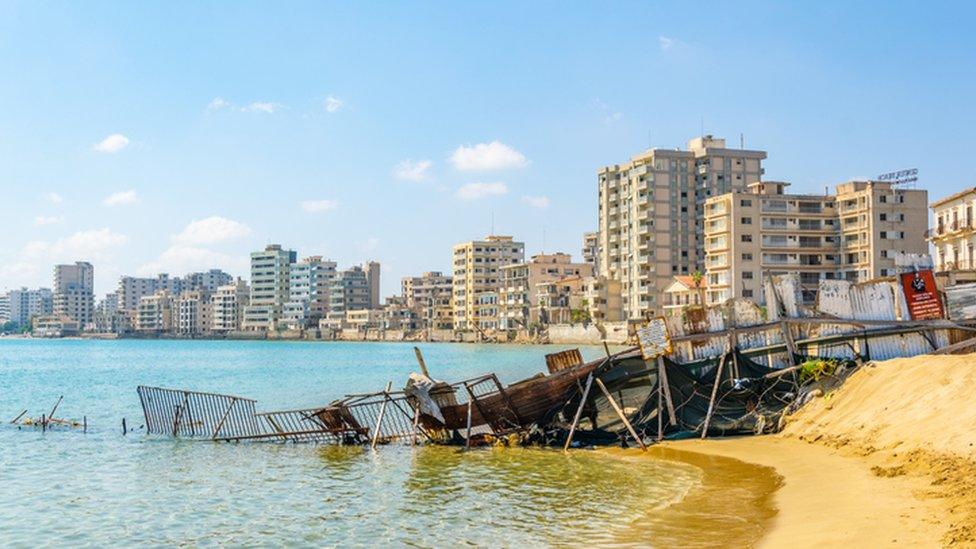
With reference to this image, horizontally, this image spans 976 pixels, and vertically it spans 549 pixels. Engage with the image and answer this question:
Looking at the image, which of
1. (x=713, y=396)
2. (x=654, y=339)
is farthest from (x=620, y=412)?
(x=713, y=396)

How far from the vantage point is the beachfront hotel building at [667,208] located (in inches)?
5635

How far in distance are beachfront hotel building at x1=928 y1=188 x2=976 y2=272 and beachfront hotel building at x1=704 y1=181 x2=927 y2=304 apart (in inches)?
1574

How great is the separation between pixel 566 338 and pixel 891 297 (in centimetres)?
12861

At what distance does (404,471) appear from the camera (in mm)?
24969

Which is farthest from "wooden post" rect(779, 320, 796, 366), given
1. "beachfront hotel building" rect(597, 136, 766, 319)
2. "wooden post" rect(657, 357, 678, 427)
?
"beachfront hotel building" rect(597, 136, 766, 319)

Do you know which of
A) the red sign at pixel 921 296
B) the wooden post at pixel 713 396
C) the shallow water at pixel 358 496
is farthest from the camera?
the red sign at pixel 921 296

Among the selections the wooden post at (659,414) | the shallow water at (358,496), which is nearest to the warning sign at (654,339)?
the wooden post at (659,414)

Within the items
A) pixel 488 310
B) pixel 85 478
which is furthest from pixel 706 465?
pixel 488 310

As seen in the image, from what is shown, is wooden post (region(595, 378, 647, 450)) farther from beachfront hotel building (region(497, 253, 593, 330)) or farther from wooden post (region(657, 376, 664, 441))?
beachfront hotel building (region(497, 253, 593, 330))

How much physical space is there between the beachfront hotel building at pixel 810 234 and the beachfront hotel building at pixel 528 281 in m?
58.3

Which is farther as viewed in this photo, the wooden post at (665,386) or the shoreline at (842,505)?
the wooden post at (665,386)

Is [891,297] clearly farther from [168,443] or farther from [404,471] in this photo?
[168,443]

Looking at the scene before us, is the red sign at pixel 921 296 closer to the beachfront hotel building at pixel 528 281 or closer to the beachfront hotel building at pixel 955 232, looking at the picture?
the beachfront hotel building at pixel 955 232

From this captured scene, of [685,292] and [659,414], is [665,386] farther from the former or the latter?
[685,292]
